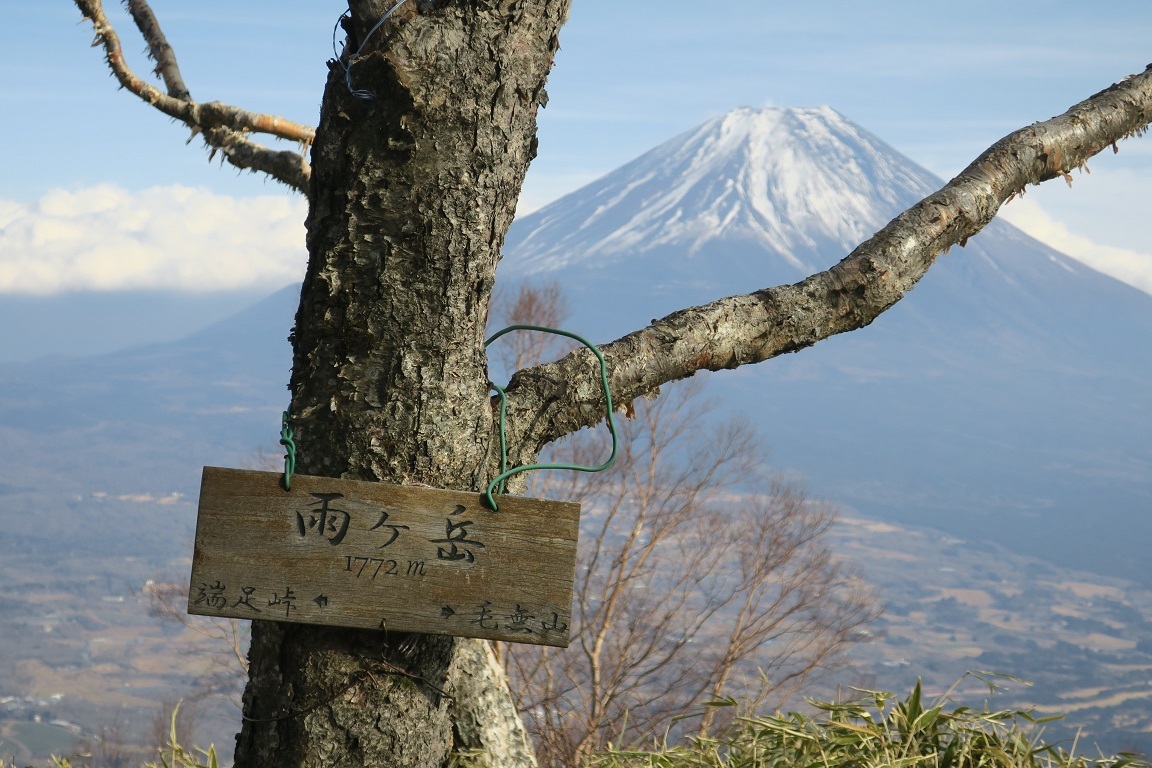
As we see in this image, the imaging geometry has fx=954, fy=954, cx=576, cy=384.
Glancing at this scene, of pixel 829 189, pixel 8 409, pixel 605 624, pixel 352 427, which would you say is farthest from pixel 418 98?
pixel 8 409

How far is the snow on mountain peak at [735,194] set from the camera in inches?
5546

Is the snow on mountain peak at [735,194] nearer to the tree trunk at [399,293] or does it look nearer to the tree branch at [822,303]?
the tree branch at [822,303]

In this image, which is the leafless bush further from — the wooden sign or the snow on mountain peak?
the snow on mountain peak

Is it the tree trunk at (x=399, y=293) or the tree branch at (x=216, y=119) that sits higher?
the tree branch at (x=216, y=119)

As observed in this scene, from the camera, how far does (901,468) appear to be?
134 m

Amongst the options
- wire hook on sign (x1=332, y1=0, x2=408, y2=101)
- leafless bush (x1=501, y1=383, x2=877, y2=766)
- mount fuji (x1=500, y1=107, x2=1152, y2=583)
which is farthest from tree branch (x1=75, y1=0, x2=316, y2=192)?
mount fuji (x1=500, y1=107, x2=1152, y2=583)

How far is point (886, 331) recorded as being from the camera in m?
160

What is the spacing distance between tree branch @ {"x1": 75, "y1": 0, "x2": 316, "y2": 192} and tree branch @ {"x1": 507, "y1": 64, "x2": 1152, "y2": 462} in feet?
6.34

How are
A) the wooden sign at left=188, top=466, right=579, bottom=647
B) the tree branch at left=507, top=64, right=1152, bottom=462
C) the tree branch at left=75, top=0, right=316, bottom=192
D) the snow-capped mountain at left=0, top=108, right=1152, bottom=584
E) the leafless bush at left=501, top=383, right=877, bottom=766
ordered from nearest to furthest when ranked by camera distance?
the wooden sign at left=188, top=466, right=579, bottom=647
the tree branch at left=507, top=64, right=1152, bottom=462
the tree branch at left=75, top=0, right=316, bottom=192
the leafless bush at left=501, top=383, right=877, bottom=766
the snow-capped mountain at left=0, top=108, right=1152, bottom=584

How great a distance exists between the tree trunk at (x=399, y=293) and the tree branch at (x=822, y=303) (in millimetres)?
232

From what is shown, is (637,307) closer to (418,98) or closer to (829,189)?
(829,189)

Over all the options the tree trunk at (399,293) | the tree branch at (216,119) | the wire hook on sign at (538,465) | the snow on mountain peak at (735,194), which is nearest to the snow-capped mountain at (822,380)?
the snow on mountain peak at (735,194)

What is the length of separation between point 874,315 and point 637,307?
134 metres

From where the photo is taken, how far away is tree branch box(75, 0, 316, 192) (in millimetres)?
3447
